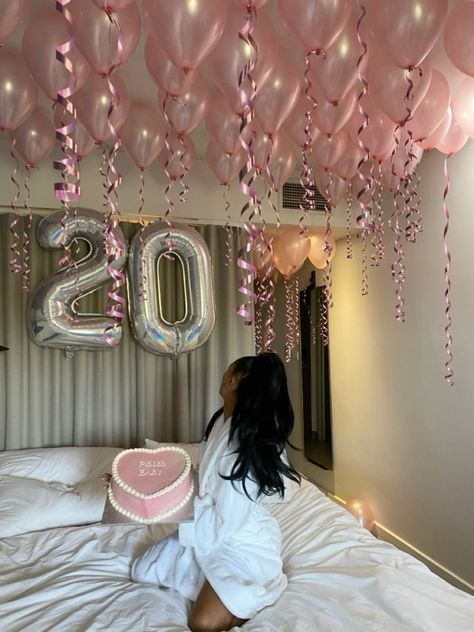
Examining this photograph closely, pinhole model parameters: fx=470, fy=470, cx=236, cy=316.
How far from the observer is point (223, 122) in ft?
5.73

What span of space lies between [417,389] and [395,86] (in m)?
1.75

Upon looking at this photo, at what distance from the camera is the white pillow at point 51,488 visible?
1.89m

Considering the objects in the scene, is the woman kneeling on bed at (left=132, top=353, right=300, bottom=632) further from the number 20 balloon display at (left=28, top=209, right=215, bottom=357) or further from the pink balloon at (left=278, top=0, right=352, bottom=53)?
the number 20 balloon display at (left=28, top=209, right=215, bottom=357)

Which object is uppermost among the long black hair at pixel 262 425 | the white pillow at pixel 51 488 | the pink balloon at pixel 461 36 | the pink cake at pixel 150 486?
the pink balloon at pixel 461 36

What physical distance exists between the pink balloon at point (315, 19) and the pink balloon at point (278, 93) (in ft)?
0.80

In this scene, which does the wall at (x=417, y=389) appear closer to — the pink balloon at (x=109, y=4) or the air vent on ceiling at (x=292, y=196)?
the air vent on ceiling at (x=292, y=196)

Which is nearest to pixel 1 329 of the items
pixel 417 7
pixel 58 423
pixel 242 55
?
pixel 58 423

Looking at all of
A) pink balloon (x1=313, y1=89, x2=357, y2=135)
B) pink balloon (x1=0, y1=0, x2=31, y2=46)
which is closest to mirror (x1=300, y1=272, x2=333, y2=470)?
pink balloon (x1=313, y1=89, x2=357, y2=135)

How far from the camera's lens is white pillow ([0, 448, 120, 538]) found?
1892mm

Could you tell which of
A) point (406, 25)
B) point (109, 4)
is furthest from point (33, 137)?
point (406, 25)

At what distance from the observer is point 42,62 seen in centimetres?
137

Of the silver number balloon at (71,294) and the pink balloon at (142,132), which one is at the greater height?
the pink balloon at (142,132)

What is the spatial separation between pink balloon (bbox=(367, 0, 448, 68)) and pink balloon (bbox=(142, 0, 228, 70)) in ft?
1.36

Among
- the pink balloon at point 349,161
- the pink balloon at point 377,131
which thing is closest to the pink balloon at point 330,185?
the pink balloon at point 349,161
